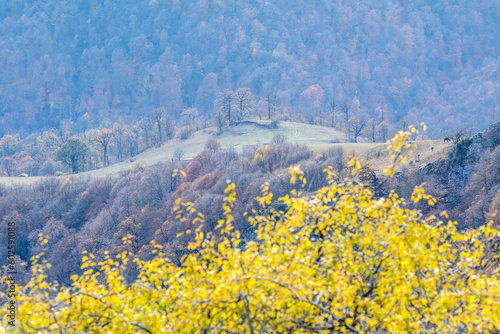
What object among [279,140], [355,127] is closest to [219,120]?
[279,140]

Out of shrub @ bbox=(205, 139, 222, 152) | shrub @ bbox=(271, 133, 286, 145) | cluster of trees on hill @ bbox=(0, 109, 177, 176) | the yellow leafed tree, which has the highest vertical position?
the yellow leafed tree

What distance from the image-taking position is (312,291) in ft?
20.6

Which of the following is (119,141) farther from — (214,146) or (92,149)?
(214,146)

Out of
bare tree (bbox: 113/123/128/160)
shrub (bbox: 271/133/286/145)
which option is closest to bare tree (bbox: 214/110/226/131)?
bare tree (bbox: 113/123/128/160)

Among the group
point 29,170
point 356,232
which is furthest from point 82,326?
point 29,170

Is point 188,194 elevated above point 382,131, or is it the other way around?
point 188,194

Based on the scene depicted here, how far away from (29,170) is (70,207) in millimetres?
44209

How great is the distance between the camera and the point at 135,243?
62.9 metres

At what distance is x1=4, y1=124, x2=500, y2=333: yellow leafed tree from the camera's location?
6164 millimetres

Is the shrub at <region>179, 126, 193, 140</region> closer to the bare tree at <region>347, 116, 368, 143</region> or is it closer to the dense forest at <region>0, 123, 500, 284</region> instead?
the dense forest at <region>0, 123, 500, 284</region>

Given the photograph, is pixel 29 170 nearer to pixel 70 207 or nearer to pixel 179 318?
pixel 70 207

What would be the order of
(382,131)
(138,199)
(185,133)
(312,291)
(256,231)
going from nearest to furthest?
(312,291)
(256,231)
(138,199)
(382,131)
(185,133)

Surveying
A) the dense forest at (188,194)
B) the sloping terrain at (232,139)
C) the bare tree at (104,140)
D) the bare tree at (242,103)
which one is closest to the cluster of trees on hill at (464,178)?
the dense forest at (188,194)

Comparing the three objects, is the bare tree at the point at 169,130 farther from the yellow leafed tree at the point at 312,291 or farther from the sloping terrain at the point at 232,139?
the yellow leafed tree at the point at 312,291
